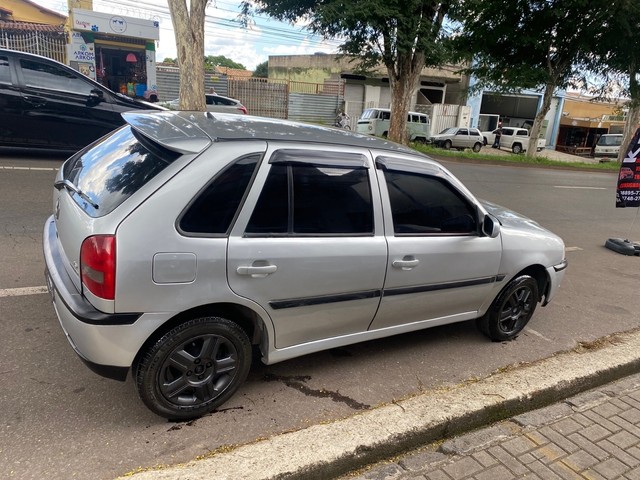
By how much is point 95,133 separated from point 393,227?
6.98 meters

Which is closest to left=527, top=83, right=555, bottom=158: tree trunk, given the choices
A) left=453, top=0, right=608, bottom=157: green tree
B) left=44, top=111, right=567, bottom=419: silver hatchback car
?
left=453, top=0, right=608, bottom=157: green tree

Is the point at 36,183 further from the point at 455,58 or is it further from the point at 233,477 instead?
the point at 455,58

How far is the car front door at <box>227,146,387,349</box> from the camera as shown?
261 cm

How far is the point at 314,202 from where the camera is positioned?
283 centimetres

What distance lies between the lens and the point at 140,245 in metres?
2.32

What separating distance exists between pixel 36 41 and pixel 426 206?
25.9 metres

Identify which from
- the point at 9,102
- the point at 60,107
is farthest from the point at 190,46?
the point at 9,102

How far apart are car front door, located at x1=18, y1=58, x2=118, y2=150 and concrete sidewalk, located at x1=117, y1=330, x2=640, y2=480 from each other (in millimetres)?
7379

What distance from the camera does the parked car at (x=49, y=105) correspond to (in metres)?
7.65

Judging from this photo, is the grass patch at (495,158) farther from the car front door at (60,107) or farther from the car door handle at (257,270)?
the car door handle at (257,270)

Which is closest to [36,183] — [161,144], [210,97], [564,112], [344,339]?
[161,144]

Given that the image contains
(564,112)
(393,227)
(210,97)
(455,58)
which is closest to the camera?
(393,227)

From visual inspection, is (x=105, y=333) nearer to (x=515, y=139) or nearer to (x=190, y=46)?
(x=190, y=46)

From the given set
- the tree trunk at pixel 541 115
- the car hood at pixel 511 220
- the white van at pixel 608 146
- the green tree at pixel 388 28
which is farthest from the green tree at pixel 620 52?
the car hood at pixel 511 220
